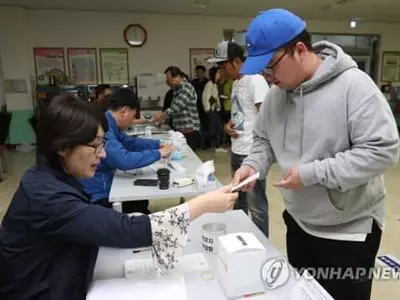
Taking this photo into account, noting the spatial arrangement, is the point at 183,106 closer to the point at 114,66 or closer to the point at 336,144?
the point at 336,144

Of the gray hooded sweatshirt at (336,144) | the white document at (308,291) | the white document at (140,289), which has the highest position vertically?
the gray hooded sweatshirt at (336,144)

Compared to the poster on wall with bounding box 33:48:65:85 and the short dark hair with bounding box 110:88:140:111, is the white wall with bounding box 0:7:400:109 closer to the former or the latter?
the poster on wall with bounding box 33:48:65:85

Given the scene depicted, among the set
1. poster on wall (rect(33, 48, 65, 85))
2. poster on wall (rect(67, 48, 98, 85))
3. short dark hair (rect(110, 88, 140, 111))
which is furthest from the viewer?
poster on wall (rect(67, 48, 98, 85))

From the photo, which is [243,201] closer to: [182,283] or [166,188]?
[166,188]

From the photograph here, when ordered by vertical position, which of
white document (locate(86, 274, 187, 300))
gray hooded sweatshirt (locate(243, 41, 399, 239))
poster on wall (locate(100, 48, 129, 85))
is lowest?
white document (locate(86, 274, 187, 300))

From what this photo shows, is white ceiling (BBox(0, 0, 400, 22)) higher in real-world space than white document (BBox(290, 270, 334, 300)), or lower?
higher

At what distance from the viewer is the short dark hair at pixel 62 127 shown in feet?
3.25

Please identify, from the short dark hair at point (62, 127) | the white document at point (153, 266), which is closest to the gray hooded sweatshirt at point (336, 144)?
the white document at point (153, 266)

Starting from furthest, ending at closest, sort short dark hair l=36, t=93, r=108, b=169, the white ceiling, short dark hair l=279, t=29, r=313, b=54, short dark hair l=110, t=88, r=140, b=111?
the white ceiling → short dark hair l=110, t=88, r=140, b=111 → short dark hair l=279, t=29, r=313, b=54 → short dark hair l=36, t=93, r=108, b=169

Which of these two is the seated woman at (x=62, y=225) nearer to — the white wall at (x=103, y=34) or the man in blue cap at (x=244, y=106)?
the man in blue cap at (x=244, y=106)

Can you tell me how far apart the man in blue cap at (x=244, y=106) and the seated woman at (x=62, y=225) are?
55.5 inches

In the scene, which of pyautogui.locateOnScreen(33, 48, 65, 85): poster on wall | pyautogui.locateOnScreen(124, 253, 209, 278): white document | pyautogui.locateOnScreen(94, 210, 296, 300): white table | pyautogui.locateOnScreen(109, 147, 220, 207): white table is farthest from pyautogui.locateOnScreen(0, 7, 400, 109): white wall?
pyautogui.locateOnScreen(124, 253, 209, 278): white document

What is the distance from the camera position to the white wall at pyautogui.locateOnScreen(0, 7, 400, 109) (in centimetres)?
647

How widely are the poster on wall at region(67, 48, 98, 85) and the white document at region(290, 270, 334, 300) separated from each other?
6866 millimetres
